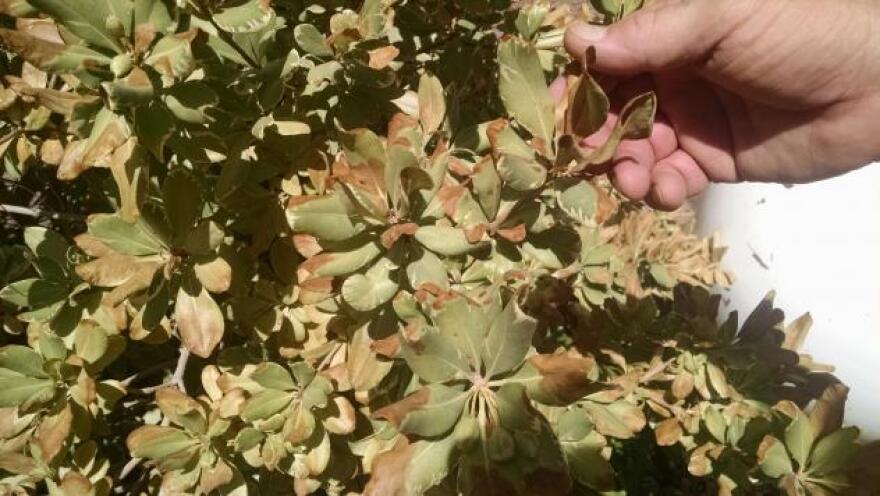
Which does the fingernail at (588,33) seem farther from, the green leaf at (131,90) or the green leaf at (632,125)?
the green leaf at (131,90)

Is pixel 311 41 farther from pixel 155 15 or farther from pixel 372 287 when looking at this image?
pixel 372 287

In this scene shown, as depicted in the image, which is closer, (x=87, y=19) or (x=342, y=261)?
(x=87, y=19)

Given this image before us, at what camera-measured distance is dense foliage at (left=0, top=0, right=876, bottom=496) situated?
85cm

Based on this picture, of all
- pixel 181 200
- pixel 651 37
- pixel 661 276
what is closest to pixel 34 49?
pixel 181 200

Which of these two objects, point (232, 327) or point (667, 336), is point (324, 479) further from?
point (667, 336)

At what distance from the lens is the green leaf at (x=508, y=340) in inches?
32.3

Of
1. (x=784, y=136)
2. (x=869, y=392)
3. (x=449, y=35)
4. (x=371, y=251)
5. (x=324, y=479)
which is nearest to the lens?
(x=371, y=251)

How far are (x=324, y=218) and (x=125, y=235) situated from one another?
0.31 m

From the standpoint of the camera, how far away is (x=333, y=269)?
0.95 metres

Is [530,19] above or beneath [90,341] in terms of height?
above

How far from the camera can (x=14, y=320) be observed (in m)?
1.29

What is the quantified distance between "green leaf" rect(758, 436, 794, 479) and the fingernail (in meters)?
0.78

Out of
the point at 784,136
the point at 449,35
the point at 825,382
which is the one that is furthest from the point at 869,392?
the point at 449,35

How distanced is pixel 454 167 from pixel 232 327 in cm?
61
